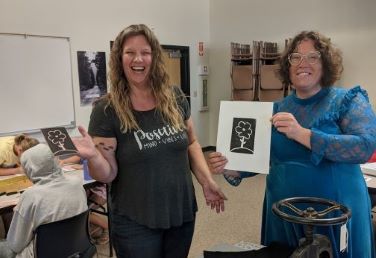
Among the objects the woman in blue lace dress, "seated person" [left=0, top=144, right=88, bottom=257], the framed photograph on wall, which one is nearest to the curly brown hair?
the woman in blue lace dress

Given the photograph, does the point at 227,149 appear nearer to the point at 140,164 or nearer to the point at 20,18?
the point at 140,164

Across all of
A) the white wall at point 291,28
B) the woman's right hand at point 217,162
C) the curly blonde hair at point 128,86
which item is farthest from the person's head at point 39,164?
the white wall at point 291,28

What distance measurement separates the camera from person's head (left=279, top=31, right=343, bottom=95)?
4.95 feet

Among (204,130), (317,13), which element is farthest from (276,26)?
(204,130)

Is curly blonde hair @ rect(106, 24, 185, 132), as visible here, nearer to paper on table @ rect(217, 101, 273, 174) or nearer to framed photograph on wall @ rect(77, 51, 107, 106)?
paper on table @ rect(217, 101, 273, 174)

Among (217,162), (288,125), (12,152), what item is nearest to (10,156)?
(12,152)

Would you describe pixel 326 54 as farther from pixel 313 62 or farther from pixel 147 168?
pixel 147 168

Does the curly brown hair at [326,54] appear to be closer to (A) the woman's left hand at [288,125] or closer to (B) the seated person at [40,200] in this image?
(A) the woman's left hand at [288,125]

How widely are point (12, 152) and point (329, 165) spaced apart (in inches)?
118

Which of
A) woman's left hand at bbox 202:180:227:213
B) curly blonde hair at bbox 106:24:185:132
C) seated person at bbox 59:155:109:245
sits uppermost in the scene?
curly blonde hair at bbox 106:24:185:132

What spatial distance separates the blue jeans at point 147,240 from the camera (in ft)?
5.06

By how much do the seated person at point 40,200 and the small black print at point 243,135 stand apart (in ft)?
3.67

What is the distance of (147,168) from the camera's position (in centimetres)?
152

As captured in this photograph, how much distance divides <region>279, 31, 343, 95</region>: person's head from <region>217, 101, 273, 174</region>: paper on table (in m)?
0.20
